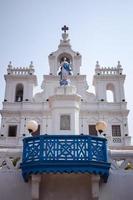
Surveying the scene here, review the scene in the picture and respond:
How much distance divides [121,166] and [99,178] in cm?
100

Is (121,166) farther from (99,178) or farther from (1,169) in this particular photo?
(1,169)

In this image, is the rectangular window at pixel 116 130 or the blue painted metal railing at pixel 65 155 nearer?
the blue painted metal railing at pixel 65 155

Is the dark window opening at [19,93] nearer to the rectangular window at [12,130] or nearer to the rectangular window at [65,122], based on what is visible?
the rectangular window at [12,130]

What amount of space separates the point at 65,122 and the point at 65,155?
718 centimetres

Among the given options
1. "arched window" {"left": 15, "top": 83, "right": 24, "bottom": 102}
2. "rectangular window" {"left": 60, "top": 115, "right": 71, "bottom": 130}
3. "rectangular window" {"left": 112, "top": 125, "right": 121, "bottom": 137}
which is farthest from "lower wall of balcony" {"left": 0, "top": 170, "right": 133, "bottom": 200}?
"arched window" {"left": 15, "top": 83, "right": 24, "bottom": 102}

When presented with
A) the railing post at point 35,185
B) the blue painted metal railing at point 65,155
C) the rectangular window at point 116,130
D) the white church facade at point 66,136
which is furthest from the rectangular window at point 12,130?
the railing post at point 35,185

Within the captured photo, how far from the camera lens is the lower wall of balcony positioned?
9820 millimetres

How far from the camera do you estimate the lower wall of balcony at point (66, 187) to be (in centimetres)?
982

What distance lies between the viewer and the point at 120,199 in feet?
31.9

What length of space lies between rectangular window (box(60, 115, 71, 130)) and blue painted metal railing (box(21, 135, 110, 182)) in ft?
21.5

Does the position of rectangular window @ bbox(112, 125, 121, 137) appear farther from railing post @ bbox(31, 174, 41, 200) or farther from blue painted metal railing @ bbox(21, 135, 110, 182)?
railing post @ bbox(31, 174, 41, 200)

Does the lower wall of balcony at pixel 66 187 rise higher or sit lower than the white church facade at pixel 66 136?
lower

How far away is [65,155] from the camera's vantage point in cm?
945

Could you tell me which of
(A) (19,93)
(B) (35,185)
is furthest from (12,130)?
(B) (35,185)
